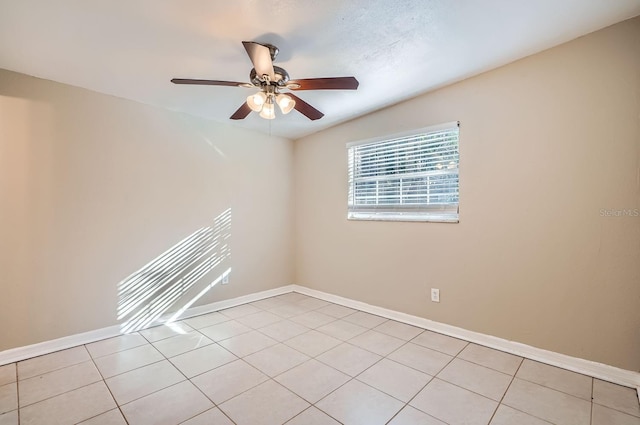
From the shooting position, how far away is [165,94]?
274cm

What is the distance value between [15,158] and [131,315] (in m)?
1.62

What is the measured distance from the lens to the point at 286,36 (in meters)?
1.91

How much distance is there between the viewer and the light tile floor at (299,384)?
5.41ft

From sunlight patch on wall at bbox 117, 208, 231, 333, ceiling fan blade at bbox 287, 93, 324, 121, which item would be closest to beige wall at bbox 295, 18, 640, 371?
ceiling fan blade at bbox 287, 93, 324, 121

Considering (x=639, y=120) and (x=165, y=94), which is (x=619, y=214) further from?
(x=165, y=94)

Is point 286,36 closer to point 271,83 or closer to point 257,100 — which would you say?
point 271,83

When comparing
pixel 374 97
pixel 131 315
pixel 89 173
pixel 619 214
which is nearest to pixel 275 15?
pixel 374 97

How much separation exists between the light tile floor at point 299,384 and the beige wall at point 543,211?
339 mm

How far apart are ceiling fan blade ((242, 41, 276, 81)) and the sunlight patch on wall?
81.9 inches

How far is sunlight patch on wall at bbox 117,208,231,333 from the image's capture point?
2820mm

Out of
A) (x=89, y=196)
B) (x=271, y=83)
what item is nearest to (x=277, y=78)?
(x=271, y=83)

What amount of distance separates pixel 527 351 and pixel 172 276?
3335mm

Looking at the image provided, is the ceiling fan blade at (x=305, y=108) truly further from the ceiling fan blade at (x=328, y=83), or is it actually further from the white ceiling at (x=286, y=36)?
the white ceiling at (x=286, y=36)

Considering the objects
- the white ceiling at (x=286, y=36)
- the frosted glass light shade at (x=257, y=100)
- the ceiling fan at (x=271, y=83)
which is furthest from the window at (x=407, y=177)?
the frosted glass light shade at (x=257, y=100)
